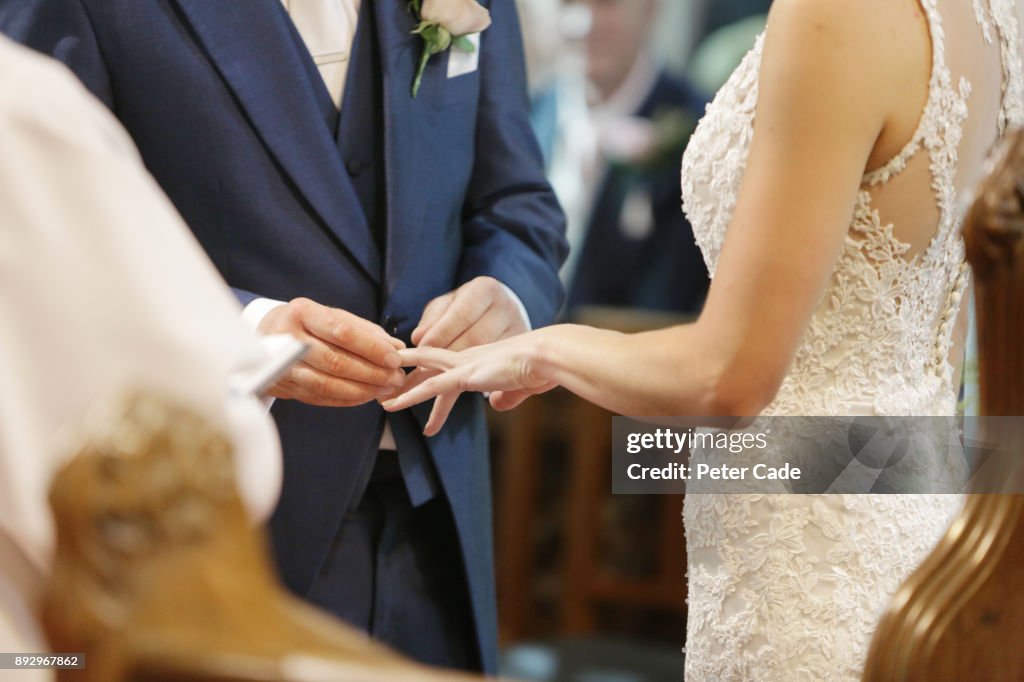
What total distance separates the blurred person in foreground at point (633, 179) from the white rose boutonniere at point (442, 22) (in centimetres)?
269

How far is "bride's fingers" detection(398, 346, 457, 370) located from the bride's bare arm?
0.38 meters

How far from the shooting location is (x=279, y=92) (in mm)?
1931

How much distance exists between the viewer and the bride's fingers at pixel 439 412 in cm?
182

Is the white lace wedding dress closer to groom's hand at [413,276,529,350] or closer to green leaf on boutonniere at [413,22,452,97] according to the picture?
groom's hand at [413,276,529,350]

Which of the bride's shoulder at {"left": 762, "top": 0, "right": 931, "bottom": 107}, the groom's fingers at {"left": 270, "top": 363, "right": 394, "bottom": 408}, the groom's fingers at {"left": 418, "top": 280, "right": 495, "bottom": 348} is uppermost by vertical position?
the bride's shoulder at {"left": 762, "top": 0, "right": 931, "bottom": 107}

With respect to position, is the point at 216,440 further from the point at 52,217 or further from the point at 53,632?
the point at 52,217

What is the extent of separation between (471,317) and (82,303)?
3.52ft

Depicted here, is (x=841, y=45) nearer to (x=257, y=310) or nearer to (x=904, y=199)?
(x=904, y=199)

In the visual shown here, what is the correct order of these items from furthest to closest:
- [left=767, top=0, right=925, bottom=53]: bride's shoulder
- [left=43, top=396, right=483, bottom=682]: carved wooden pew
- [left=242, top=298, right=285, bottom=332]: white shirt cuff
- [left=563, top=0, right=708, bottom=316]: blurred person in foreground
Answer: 1. [left=563, top=0, right=708, bottom=316]: blurred person in foreground
2. [left=242, top=298, right=285, bottom=332]: white shirt cuff
3. [left=767, top=0, right=925, bottom=53]: bride's shoulder
4. [left=43, top=396, right=483, bottom=682]: carved wooden pew

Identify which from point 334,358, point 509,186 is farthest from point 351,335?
point 509,186

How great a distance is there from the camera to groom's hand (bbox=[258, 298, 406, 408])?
5.76ft

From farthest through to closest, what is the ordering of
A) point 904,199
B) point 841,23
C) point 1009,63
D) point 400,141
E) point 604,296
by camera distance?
1. point 604,296
2. point 400,141
3. point 1009,63
4. point 904,199
5. point 841,23

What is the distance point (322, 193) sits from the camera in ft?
6.37

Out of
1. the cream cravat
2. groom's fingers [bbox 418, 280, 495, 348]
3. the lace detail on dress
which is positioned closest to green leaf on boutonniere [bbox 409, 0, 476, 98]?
the cream cravat
